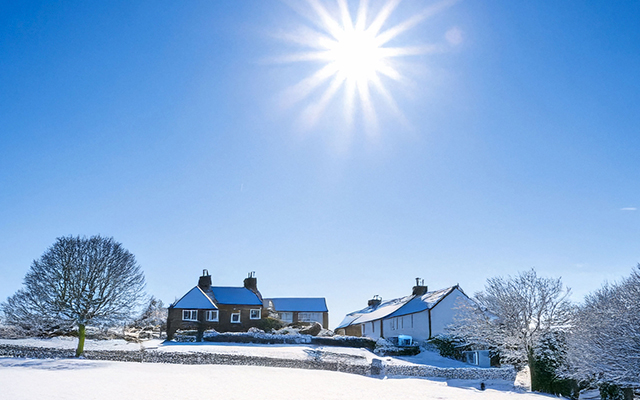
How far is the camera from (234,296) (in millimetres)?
59969

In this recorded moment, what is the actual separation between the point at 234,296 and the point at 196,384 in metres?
37.5

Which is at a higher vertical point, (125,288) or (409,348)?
(125,288)

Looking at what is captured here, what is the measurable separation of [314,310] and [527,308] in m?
50.7

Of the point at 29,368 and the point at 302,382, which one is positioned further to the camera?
the point at 29,368

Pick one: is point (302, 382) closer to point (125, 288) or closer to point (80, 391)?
point (80, 391)

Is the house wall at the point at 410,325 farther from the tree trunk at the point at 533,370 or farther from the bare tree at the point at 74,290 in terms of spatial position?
the bare tree at the point at 74,290

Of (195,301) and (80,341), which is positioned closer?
(80,341)

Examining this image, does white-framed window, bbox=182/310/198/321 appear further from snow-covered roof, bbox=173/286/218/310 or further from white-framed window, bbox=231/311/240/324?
white-framed window, bbox=231/311/240/324

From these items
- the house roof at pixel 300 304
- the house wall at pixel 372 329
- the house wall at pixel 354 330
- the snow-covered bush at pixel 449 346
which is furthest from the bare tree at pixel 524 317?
the house roof at pixel 300 304

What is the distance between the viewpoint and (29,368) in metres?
29.1

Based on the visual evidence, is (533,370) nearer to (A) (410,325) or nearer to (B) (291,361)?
(B) (291,361)

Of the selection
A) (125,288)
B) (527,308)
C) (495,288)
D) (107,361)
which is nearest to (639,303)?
(527,308)

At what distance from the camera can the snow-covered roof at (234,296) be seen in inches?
2302

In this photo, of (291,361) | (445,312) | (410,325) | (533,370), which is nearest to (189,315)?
(291,361)
